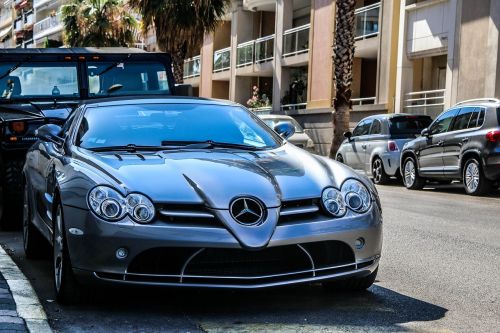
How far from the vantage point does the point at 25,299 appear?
17.7 feet

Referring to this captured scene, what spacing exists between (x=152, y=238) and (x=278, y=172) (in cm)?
102

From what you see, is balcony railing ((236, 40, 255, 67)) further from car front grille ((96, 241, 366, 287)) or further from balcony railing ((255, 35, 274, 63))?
car front grille ((96, 241, 366, 287))

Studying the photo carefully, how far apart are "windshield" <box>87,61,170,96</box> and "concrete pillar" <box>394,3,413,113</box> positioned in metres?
15.6

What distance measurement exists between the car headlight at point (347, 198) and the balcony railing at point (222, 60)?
121ft

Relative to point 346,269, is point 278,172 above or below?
above

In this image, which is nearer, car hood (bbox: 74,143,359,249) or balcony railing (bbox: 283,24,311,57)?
car hood (bbox: 74,143,359,249)

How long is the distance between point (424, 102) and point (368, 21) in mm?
4416

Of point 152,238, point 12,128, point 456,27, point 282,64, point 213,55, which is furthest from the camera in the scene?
point 213,55

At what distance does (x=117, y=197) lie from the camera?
16.3ft

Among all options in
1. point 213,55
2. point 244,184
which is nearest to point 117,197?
point 244,184

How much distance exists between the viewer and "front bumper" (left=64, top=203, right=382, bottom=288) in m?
4.81

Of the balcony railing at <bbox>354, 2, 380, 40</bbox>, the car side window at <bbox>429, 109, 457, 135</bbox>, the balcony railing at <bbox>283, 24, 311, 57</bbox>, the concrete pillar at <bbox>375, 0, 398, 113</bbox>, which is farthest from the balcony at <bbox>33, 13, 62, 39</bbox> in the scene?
the car side window at <bbox>429, 109, 457, 135</bbox>

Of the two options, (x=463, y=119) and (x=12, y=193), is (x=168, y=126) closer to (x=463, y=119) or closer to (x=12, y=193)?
(x=12, y=193)

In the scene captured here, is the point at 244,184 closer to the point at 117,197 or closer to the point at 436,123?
the point at 117,197
